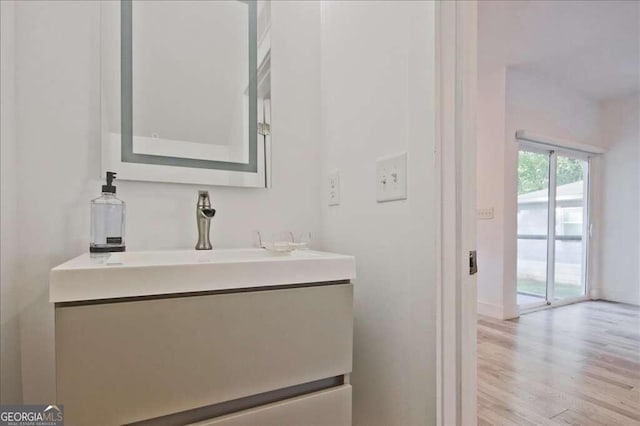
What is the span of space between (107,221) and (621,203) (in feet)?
17.8

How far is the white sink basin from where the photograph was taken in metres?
0.60

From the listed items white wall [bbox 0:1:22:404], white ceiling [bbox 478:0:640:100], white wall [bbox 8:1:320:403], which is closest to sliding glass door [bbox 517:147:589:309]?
white ceiling [bbox 478:0:640:100]

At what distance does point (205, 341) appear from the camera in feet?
2.23

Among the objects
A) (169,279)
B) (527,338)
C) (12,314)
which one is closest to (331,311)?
(169,279)

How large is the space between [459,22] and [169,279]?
0.91 metres

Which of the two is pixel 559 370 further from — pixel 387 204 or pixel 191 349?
pixel 191 349

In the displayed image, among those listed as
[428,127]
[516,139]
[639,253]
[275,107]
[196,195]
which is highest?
[516,139]

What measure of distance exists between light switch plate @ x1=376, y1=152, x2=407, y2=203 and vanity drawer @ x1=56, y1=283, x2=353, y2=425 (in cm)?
30

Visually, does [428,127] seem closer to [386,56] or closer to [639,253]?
[386,56]

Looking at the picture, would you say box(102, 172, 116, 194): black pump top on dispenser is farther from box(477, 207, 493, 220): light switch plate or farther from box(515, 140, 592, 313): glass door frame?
box(515, 140, 592, 313): glass door frame

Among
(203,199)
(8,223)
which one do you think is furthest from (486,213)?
(8,223)

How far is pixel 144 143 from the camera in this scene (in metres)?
1.07

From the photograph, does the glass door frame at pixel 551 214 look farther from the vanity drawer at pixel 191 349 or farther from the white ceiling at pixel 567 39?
the vanity drawer at pixel 191 349

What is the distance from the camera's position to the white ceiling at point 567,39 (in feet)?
7.40
